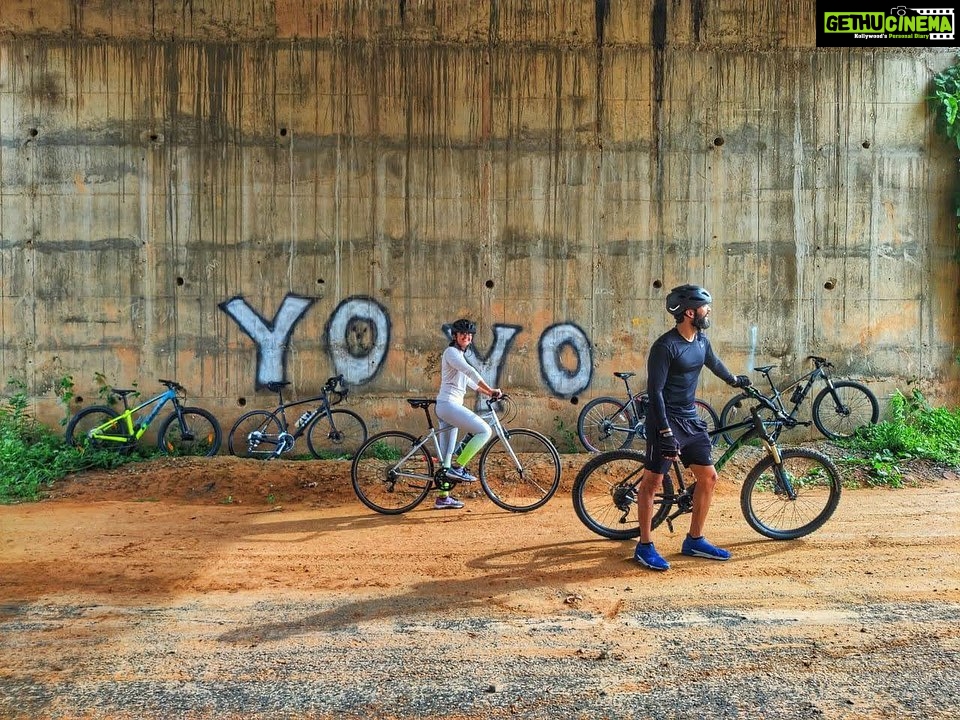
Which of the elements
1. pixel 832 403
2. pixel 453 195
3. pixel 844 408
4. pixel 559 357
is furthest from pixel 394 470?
pixel 844 408

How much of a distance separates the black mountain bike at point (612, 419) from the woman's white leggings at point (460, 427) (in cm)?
313

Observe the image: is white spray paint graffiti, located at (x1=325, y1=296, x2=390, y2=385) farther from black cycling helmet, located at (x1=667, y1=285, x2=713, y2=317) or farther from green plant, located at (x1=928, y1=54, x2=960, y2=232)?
green plant, located at (x1=928, y1=54, x2=960, y2=232)

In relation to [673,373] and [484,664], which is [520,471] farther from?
[484,664]

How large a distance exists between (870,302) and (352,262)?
25.0ft

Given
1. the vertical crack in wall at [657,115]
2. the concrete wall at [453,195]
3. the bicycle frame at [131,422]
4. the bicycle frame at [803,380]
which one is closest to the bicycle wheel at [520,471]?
the concrete wall at [453,195]

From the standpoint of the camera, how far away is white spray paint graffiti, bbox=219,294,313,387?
10453 mm

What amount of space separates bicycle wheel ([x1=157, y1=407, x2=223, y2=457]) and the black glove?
22.7 ft

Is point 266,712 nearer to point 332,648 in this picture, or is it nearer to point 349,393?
point 332,648

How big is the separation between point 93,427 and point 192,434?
1415 millimetres

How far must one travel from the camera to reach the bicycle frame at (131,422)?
9898 mm

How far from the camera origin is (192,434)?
1022 centimetres

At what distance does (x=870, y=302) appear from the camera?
10516 millimetres

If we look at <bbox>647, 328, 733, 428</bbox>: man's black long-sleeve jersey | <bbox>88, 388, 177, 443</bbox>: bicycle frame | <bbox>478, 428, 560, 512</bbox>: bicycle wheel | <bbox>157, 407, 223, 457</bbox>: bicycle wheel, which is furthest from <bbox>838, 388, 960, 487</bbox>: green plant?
<bbox>88, 388, 177, 443</bbox>: bicycle frame

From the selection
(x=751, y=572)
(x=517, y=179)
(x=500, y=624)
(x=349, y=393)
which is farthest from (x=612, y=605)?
(x=517, y=179)
